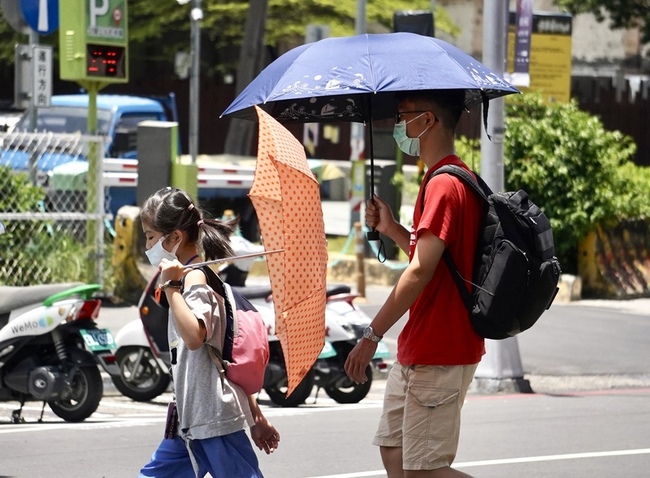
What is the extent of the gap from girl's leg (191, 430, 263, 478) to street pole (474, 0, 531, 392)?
6119 millimetres

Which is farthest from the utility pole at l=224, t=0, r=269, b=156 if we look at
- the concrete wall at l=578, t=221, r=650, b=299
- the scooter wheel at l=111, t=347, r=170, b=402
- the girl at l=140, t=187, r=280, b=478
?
the girl at l=140, t=187, r=280, b=478

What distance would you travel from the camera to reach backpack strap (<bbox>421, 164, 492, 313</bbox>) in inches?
181

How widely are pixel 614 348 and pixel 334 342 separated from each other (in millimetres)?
4241

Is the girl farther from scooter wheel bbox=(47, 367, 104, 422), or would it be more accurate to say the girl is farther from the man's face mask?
scooter wheel bbox=(47, 367, 104, 422)

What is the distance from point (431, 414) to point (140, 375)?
219 inches

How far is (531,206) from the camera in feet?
15.4

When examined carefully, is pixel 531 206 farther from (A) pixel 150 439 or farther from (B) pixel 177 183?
(B) pixel 177 183

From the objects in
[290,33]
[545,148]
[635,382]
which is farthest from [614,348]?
[290,33]

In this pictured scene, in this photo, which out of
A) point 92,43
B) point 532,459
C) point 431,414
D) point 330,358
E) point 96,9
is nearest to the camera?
point 431,414

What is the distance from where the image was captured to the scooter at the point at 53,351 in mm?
8633

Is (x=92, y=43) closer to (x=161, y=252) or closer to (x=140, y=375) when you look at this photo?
(x=140, y=375)

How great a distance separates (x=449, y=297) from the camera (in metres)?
4.63

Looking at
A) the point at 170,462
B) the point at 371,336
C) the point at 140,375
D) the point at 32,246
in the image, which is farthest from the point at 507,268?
the point at 32,246

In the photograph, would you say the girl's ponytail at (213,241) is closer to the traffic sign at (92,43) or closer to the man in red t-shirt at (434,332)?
the man in red t-shirt at (434,332)
